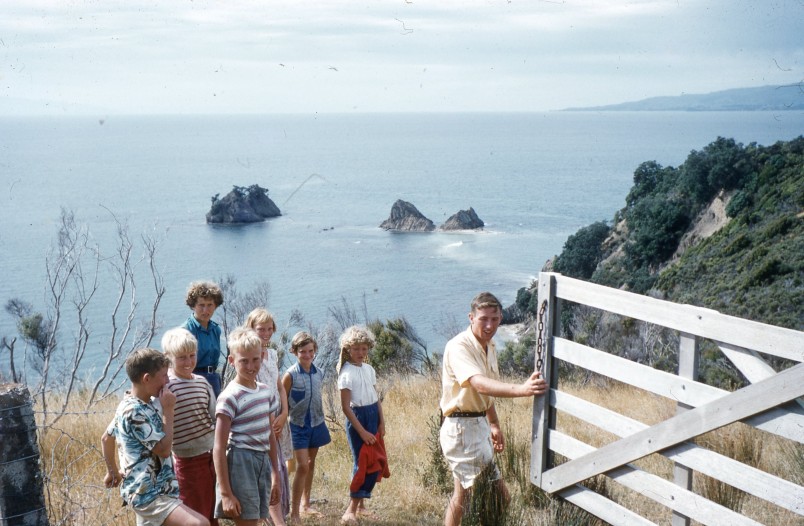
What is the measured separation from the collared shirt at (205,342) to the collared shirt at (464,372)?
1634mm

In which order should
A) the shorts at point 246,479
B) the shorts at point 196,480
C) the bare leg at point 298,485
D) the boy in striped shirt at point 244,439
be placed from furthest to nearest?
the bare leg at point 298,485 < the shorts at point 196,480 < the shorts at point 246,479 < the boy in striped shirt at point 244,439

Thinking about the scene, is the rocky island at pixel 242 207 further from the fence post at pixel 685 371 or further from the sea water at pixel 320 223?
the fence post at pixel 685 371

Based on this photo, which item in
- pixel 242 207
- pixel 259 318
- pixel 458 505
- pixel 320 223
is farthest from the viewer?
pixel 320 223

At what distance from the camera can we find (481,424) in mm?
4613

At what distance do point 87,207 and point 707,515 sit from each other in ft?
362

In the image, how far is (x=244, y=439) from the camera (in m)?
4.29

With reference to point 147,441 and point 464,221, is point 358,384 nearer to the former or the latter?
point 147,441

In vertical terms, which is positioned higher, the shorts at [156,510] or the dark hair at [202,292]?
the dark hair at [202,292]

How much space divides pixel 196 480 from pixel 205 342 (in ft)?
3.35

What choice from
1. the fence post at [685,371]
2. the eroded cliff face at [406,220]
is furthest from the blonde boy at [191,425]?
the eroded cliff face at [406,220]

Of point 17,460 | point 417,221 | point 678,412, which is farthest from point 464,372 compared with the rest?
point 417,221

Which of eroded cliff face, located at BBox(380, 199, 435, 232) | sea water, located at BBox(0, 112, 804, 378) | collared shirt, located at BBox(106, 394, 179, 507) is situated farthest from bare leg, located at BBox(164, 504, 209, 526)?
eroded cliff face, located at BBox(380, 199, 435, 232)

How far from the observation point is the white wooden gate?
11.5ft

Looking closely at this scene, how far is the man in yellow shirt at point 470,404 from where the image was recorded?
14.8ft
